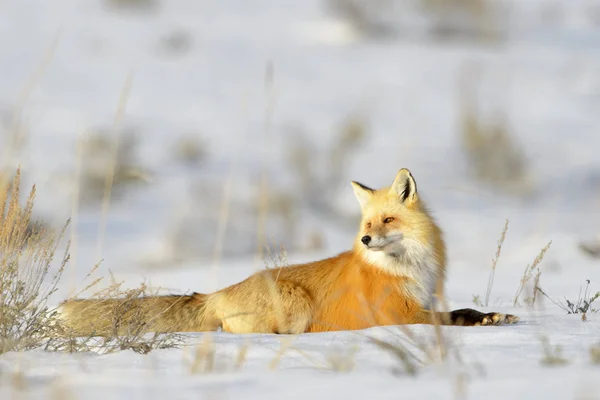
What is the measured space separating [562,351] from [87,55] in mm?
19091

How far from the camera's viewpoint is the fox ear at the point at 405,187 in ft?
18.9

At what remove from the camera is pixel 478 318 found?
495 centimetres

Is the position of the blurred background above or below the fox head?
above

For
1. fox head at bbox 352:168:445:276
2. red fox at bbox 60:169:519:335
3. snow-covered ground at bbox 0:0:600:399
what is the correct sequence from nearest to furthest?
snow-covered ground at bbox 0:0:600:399, red fox at bbox 60:169:519:335, fox head at bbox 352:168:445:276

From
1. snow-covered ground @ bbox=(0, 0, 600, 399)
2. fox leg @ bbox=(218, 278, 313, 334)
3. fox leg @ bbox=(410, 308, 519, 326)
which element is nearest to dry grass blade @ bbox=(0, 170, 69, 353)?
snow-covered ground @ bbox=(0, 0, 600, 399)

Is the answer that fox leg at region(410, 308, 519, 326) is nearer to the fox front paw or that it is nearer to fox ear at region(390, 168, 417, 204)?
the fox front paw

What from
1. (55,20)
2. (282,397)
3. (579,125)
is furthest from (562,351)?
(55,20)

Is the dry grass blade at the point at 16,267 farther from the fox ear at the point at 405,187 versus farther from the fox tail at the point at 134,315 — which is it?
the fox ear at the point at 405,187

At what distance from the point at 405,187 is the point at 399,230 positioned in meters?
0.37

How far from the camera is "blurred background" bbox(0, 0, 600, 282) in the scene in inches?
512

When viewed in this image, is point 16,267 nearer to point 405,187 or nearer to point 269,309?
point 269,309

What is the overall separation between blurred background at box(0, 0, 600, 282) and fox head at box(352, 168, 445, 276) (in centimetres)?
322

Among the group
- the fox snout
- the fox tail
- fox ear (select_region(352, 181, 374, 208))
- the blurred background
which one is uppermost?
the blurred background

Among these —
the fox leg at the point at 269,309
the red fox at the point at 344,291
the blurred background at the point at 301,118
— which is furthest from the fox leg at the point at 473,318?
the blurred background at the point at 301,118
